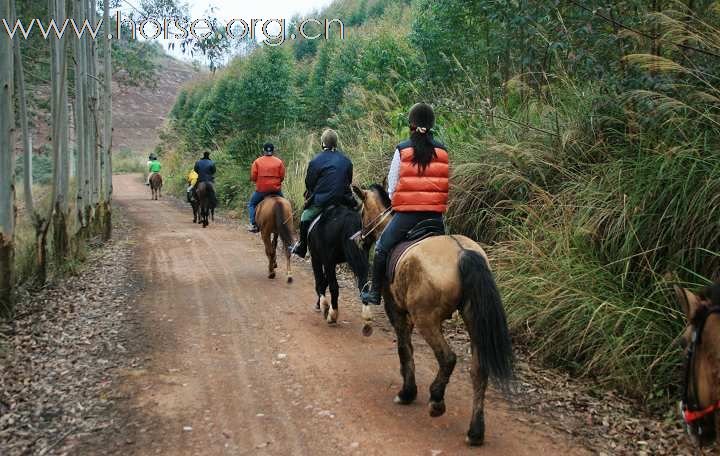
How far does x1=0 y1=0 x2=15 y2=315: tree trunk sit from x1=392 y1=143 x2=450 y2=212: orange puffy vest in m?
5.71

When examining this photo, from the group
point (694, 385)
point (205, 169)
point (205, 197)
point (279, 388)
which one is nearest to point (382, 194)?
point (279, 388)

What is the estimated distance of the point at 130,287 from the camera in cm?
1009

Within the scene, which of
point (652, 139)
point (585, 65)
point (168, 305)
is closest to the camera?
point (652, 139)

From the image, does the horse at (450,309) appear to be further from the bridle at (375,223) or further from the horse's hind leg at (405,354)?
the bridle at (375,223)

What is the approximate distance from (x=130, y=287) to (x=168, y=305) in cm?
160

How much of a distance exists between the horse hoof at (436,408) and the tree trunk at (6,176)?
20.3 ft

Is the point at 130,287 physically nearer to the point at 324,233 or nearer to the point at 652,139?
the point at 324,233

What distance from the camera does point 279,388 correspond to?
5656mm

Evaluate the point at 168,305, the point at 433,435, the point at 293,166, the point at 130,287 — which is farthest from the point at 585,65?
the point at 293,166

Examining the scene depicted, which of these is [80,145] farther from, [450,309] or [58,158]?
[450,309]

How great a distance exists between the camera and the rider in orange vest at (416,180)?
5.20 m

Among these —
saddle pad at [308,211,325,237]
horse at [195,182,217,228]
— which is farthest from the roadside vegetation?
horse at [195,182,217,228]

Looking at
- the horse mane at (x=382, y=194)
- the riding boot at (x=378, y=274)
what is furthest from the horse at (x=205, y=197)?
the riding boot at (x=378, y=274)

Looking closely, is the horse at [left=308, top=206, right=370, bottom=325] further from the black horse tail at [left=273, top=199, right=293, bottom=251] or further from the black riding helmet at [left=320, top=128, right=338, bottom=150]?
the black horse tail at [left=273, top=199, right=293, bottom=251]
